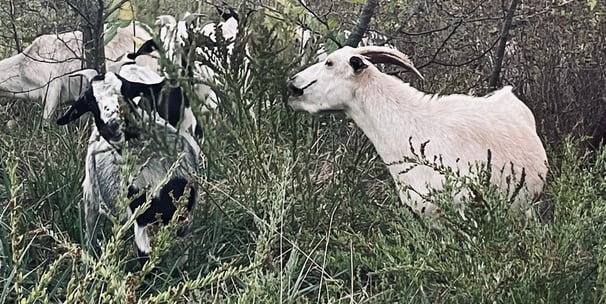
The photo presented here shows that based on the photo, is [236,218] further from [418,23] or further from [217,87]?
[418,23]

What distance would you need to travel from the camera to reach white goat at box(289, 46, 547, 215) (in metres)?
3.90

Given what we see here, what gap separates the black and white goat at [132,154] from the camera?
3.83 meters

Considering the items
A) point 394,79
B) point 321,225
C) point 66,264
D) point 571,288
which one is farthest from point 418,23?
point 571,288

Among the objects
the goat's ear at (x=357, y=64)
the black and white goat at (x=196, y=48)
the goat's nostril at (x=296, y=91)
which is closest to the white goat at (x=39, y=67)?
the black and white goat at (x=196, y=48)

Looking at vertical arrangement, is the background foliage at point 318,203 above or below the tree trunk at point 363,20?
below

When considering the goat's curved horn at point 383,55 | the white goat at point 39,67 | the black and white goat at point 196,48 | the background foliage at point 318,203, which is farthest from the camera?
the white goat at point 39,67

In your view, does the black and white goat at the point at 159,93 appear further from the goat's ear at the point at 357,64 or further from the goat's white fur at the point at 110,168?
the goat's ear at the point at 357,64

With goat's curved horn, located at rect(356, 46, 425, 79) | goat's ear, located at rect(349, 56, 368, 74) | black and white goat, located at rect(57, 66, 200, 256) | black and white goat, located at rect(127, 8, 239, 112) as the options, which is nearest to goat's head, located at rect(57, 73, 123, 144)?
black and white goat, located at rect(57, 66, 200, 256)

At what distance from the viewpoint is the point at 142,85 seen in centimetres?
432

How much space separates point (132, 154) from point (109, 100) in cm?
39

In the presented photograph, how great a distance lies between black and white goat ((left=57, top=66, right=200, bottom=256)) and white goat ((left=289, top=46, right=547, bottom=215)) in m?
0.73

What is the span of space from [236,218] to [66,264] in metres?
0.93

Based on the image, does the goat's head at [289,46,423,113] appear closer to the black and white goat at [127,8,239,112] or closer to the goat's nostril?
the goat's nostril

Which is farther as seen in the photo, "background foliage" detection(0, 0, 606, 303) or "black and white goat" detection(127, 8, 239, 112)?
"black and white goat" detection(127, 8, 239, 112)
